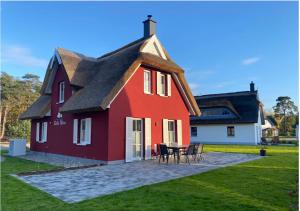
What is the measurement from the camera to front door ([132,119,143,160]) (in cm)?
1356

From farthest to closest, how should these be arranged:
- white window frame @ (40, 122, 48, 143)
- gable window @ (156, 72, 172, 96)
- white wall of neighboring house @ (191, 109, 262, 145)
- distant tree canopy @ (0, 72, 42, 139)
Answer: distant tree canopy @ (0, 72, 42, 139)
white wall of neighboring house @ (191, 109, 262, 145)
white window frame @ (40, 122, 48, 143)
gable window @ (156, 72, 172, 96)

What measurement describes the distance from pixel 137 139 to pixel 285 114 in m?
45.8

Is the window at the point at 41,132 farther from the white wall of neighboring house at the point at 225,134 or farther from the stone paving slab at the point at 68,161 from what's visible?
the white wall of neighboring house at the point at 225,134

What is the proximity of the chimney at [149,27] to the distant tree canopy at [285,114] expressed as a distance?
1666 inches

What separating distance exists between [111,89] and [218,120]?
857 inches

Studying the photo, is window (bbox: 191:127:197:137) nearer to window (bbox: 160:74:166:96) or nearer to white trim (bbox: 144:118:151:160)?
window (bbox: 160:74:166:96)

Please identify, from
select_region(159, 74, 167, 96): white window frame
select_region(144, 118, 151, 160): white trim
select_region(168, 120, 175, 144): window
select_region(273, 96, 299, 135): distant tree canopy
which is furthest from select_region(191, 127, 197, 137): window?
select_region(273, 96, 299, 135): distant tree canopy

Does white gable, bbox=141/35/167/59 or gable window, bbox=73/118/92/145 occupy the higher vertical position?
white gable, bbox=141/35/167/59

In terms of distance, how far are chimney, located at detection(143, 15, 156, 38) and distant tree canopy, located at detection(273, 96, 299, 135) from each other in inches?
1666

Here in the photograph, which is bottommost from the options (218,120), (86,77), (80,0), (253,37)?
(218,120)

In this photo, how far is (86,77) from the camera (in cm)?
1534

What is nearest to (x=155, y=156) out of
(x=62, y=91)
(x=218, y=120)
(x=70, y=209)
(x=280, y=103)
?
(x=62, y=91)

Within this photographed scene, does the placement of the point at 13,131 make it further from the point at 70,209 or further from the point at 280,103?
the point at 280,103

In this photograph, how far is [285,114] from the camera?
5028 cm
